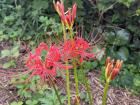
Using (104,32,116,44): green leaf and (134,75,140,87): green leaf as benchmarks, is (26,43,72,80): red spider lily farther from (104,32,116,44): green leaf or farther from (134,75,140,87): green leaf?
(104,32,116,44): green leaf

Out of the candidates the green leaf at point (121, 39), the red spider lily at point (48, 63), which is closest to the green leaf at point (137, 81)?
the green leaf at point (121, 39)

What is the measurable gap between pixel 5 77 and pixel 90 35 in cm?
86

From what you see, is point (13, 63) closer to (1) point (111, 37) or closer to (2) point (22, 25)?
(2) point (22, 25)

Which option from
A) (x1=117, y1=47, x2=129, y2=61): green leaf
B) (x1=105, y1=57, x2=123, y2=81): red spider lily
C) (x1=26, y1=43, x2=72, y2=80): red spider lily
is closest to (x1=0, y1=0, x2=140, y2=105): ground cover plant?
(x1=117, y1=47, x2=129, y2=61): green leaf

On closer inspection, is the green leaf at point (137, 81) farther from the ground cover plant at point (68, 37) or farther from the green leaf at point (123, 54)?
the green leaf at point (123, 54)

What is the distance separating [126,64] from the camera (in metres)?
2.95

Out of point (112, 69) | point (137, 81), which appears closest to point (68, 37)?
point (137, 81)

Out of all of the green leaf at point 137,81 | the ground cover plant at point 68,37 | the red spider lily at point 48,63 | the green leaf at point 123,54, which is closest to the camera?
the red spider lily at point 48,63

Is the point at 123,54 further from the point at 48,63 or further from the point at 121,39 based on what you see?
the point at 48,63

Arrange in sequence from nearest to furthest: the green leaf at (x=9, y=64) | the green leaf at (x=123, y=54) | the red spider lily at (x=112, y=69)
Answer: the red spider lily at (x=112, y=69)
the green leaf at (x=9, y=64)
the green leaf at (x=123, y=54)

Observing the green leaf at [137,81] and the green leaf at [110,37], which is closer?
the green leaf at [137,81]

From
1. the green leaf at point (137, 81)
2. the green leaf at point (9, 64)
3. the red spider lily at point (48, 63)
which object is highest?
the red spider lily at point (48, 63)

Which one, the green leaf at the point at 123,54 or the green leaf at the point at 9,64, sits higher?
the green leaf at the point at 123,54

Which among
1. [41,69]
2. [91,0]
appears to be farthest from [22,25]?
[41,69]
